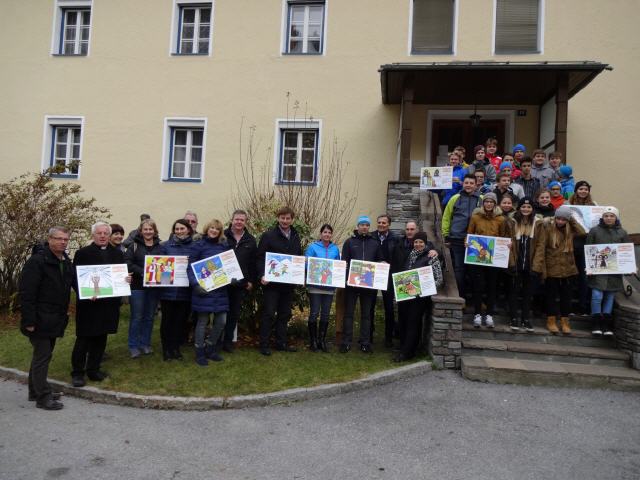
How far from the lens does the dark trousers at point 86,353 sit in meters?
5.48

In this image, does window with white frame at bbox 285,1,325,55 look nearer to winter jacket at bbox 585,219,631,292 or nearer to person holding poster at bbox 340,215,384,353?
person holding poster at bbox 340,215,384,353

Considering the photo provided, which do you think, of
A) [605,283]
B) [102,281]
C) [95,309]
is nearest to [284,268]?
[102,281]

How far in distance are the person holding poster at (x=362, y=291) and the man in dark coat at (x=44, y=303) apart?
3565 mm

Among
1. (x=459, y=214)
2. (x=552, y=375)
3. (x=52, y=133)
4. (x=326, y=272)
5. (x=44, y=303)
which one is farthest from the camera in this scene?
(x=52, y=133)

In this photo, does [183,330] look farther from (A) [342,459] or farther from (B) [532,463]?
(B) [532,463]

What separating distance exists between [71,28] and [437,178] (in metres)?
12.1

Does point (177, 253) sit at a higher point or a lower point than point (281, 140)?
lower

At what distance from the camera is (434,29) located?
12.1 metres

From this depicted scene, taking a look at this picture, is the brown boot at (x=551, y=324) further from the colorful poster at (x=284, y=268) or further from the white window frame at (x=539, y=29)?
the white window frame at (x=539, y=29)

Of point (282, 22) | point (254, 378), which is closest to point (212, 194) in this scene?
point (282, 22)

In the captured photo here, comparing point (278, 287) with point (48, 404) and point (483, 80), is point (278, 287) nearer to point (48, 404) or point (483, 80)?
point (48, 404)

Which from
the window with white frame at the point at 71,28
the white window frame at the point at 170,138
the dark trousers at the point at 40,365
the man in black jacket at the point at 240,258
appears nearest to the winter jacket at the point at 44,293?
the dark trousers at the point at 40,365

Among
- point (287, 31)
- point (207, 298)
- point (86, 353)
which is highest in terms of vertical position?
point (287, 31)

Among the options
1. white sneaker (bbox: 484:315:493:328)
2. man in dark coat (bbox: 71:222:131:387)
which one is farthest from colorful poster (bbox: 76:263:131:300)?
white sneaker (bbox: 484:315:493:328)
